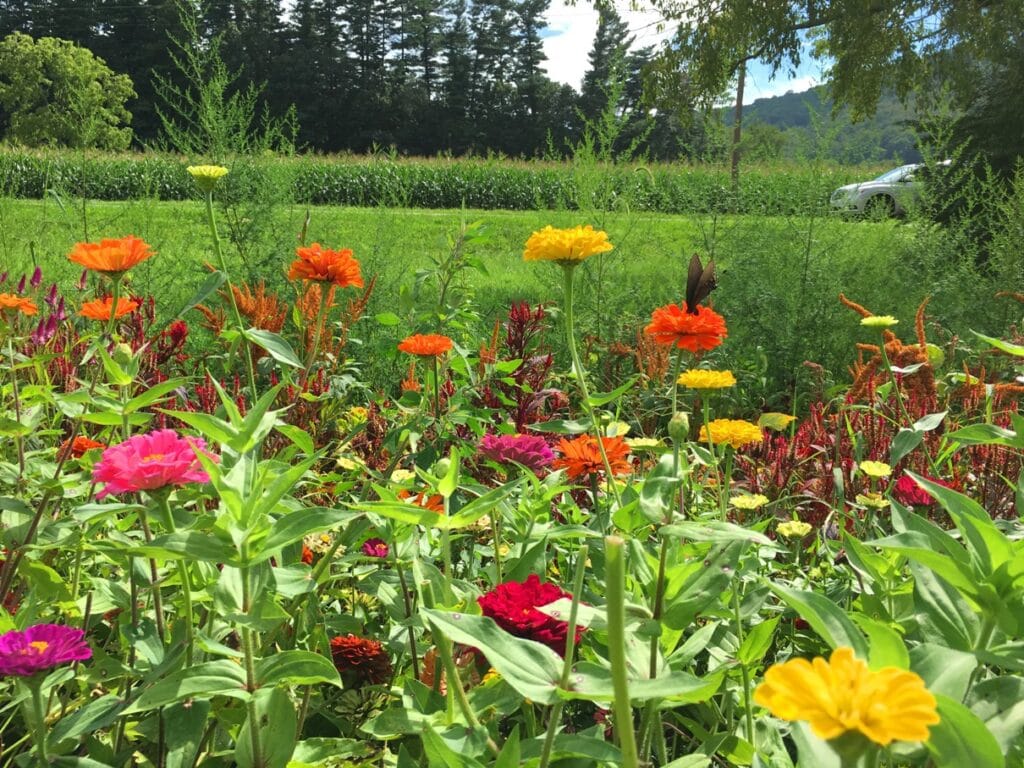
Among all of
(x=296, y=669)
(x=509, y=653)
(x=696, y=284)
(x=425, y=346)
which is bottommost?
(x=296, y=669)

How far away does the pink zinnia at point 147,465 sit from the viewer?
0.73 m

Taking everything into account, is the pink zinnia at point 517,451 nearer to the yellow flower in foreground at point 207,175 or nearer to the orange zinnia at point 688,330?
the orange zinnia at point 688,330

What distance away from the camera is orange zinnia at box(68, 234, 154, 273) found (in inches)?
→ 44.3

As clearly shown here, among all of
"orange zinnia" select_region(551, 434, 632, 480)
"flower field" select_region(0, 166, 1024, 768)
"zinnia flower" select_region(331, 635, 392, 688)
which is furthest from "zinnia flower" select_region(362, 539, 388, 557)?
"orange zinnia" select_region(551, 434, 632, 480)

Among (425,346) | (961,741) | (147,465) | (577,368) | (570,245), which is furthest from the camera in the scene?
(425,346)

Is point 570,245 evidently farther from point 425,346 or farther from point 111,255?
point 111,255

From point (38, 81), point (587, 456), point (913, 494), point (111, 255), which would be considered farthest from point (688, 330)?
point (38, 81)

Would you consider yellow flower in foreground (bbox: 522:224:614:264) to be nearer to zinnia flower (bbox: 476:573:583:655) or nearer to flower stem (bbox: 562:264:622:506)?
flower stem (bbox: 562:264:622:506)

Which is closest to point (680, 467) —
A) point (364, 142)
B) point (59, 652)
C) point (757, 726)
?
point (757, 726)

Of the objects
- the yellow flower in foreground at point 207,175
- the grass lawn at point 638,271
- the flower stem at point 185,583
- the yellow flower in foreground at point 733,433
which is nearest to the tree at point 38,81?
the grass lawn at point 638,271

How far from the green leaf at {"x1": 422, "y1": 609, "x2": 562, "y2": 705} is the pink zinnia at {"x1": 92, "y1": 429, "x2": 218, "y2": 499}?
0.29 m

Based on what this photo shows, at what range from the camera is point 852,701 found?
353mm

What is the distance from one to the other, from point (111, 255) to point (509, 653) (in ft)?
2.88

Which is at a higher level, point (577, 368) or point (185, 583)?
point (577, 368)
